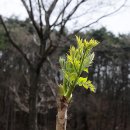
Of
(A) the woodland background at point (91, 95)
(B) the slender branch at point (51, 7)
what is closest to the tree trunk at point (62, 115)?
(B) the slender branch at point (51, 7)

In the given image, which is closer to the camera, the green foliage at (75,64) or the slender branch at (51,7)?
the green foliage at (75,64)

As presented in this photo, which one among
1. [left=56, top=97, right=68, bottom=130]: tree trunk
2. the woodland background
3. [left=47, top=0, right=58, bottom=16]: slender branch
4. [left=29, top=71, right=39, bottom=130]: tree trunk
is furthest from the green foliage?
the woodland background

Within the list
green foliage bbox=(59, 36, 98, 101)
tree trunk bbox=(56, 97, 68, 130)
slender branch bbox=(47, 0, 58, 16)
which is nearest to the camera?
tree trunk bbox=(56, 97, 68, 130)

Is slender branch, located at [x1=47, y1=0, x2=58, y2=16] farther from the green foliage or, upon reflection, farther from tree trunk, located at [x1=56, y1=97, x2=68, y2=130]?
tree trunk, located at [x1=56, y1=97, x2=68, y2=130]

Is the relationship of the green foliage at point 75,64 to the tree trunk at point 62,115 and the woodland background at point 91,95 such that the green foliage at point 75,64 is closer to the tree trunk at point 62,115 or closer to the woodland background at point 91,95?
the tree trunk at point 62,115

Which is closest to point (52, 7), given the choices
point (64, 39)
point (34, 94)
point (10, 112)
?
point (64, 39)

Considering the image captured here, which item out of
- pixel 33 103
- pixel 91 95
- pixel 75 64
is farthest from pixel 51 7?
pixel 91 95

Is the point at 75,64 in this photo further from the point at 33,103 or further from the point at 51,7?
the point at 51,7
